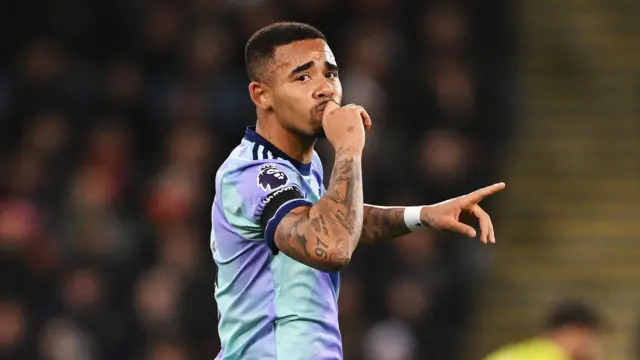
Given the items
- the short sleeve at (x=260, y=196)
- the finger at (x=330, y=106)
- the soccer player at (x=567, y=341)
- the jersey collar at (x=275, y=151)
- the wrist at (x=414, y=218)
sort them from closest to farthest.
→ the short sleeve at (x=260, y=196), the finger at (x=330, y=106), the jersey collar at (x=275, y=151), the wrist at (x=414, y=218), the soccer player at (x=567, y=341)

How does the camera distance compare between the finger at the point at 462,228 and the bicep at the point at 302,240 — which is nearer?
the bicep at the point at 302,240

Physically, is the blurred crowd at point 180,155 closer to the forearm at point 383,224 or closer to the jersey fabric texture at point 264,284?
the forearm at point 383,224

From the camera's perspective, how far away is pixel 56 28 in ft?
34.7

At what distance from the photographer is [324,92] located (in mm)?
3799

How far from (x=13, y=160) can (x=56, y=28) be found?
5.04 feet

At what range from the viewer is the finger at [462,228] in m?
3.81

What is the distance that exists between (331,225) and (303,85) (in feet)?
1.68

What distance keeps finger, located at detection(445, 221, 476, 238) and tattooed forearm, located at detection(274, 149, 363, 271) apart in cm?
40

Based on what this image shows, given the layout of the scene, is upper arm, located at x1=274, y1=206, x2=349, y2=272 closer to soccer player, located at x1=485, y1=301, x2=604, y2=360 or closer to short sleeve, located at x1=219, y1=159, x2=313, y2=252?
short sleeve, located at x1=219, y1=159, x2=313, y2=252

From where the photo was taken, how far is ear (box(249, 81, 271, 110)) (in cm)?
392

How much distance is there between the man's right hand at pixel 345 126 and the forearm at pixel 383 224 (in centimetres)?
62

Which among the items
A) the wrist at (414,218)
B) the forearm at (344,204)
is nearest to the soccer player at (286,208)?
the forearm at (344,204)

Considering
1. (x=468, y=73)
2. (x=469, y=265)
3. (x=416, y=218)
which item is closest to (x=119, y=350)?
(x=469, y=265)

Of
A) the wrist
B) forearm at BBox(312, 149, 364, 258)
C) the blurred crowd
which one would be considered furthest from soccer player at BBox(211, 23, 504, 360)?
the blurred crowd
